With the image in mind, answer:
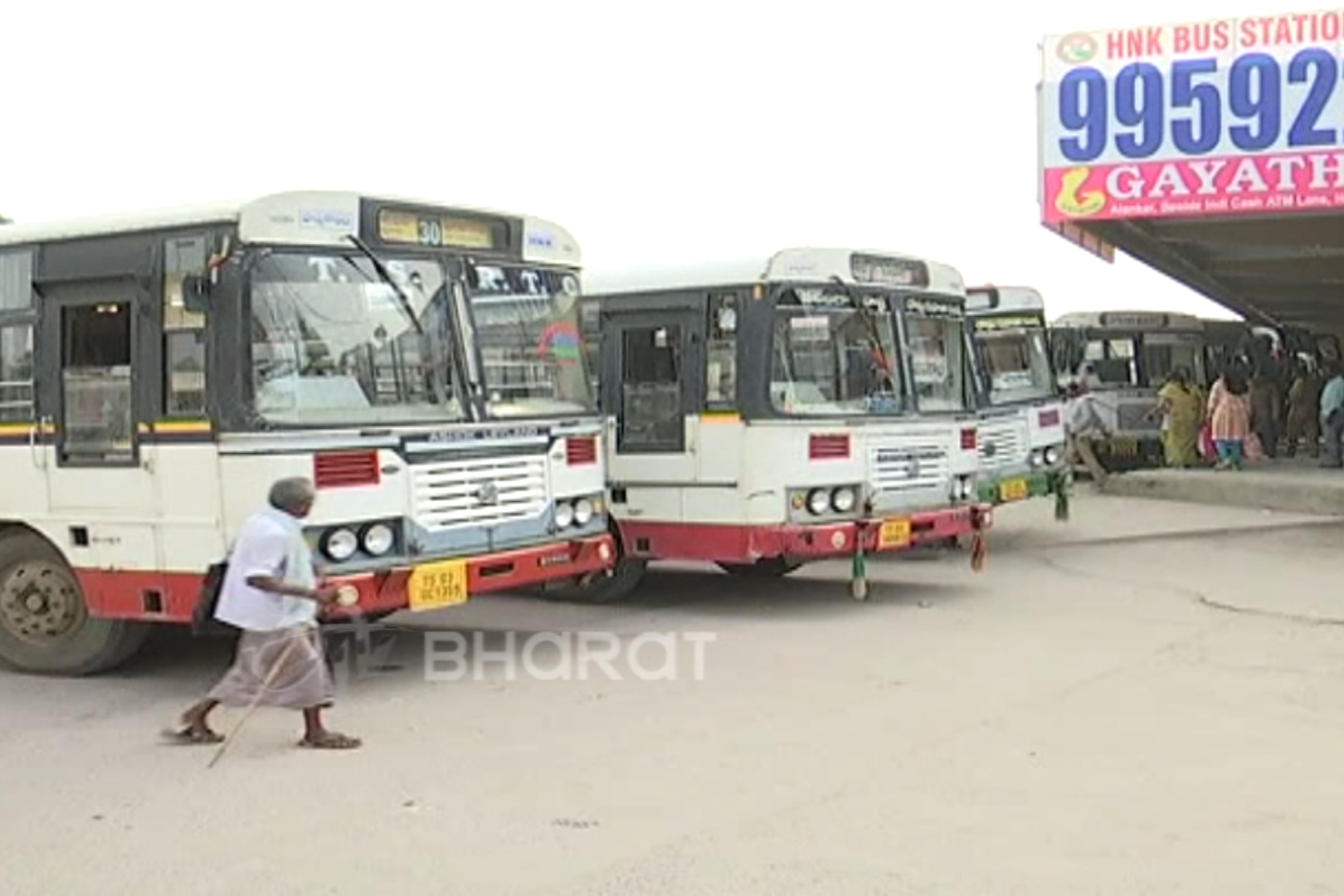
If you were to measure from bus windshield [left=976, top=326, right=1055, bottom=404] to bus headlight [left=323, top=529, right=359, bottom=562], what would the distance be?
29.8 feet

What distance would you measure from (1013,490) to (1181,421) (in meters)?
7.96

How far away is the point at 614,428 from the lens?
1127 cm

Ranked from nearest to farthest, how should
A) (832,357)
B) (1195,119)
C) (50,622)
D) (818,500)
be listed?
(50,622), (818,500), (832,357), (1195,119)

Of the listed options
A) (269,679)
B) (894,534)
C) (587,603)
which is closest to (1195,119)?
(894,534)

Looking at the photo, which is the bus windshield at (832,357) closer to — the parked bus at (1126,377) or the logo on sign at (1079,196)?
the logo on sign at (1079,196)

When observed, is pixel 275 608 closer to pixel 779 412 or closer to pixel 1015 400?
pixel 779 412

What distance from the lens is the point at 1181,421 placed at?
2147 cm

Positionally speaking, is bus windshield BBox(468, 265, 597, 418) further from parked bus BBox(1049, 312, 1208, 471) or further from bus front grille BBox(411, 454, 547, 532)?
parked bus BBox(1049, 312, 1208, 471)

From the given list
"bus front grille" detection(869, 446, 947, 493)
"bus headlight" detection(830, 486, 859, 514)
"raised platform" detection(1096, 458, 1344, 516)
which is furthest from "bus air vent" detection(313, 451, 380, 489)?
"raised platform" detection(1096, 458, 1344, 516)

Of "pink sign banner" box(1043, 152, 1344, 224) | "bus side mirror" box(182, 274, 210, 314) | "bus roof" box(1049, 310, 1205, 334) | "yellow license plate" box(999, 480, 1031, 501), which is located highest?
"pink sign banner" box(1043, 152, 1344, 224)

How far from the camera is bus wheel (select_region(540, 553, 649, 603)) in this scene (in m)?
11.5

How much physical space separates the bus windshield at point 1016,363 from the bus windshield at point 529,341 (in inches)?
276

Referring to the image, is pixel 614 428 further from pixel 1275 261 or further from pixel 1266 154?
pixel 1275 261
